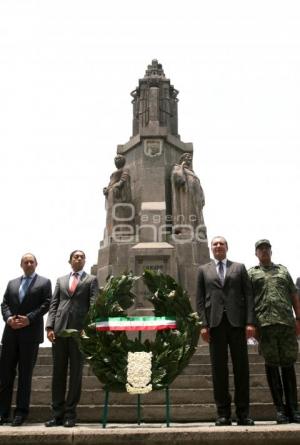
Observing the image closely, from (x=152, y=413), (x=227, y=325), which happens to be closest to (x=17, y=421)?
(x=152, y=413)

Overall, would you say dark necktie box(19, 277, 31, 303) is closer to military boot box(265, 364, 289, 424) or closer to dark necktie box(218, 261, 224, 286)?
dark necktie box(218, 261, 224, 286)

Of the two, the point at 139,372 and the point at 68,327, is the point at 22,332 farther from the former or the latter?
the point at 139,372

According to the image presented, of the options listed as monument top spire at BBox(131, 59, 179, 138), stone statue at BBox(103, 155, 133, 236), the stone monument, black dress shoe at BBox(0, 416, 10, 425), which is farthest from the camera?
monument top spire at BBox(131, 59, 179, 138)

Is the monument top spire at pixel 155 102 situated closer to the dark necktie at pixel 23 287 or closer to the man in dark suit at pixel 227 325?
the dark necktie at pixel 23 287

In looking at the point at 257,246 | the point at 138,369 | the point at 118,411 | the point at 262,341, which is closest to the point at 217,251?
the point at 257,246

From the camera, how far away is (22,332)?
6.48m

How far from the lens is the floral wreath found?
18.7 feet

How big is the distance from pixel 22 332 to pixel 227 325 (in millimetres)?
2548

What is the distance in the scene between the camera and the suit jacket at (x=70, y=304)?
20.9 feet

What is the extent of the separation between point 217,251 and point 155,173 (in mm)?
9535

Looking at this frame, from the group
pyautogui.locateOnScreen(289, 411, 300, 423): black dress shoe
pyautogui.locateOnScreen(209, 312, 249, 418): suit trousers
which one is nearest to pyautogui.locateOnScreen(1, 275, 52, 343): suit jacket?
pyautogui.locateOnScreen(209, 312, 249, 418): suit trousers

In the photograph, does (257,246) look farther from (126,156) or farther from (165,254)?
(126,156)

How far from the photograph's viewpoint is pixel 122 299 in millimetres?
6141

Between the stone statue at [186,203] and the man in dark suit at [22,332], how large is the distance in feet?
27.9
